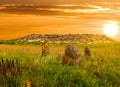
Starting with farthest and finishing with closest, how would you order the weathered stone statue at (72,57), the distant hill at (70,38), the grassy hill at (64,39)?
1. the distant hill at (70,38)
2. the grassy hill at (64,39)
3. the weathered stone statue at (72,57)

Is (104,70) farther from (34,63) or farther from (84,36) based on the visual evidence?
(84,36)

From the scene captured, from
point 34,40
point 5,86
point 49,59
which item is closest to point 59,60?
point 49,59

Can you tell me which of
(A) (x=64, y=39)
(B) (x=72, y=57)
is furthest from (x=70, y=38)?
(B) (x=72, y=57)

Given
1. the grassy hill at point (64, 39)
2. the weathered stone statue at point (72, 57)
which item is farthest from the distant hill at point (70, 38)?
the weathered stone statue at point (72, 57)

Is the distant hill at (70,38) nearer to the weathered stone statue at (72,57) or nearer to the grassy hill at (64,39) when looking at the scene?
the grassy hill at (64,39)

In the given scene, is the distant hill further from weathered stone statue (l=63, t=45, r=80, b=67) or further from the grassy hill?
weathered stone statue (l=63, t=45, r=80, b=67)

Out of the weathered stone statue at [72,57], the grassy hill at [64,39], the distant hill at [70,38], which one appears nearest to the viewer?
the weathered stone statue at [72,57]

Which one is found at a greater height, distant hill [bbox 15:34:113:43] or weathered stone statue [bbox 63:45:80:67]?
weathered stone statue [bbox 63:45:80:67]

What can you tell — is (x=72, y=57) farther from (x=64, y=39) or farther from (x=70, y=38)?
(x=70, y=38)

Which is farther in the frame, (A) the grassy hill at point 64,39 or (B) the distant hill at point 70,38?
(B) the distant hill at point 70,38

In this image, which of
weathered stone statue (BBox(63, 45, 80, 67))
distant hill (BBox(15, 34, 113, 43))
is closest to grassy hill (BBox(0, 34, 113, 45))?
distant hill (BBox(15, 34, 113, 43))

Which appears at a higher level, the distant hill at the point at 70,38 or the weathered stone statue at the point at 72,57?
the weathered stone statue at the point at 72,57

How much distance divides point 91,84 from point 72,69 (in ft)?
4.91

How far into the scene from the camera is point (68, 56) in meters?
15.1
